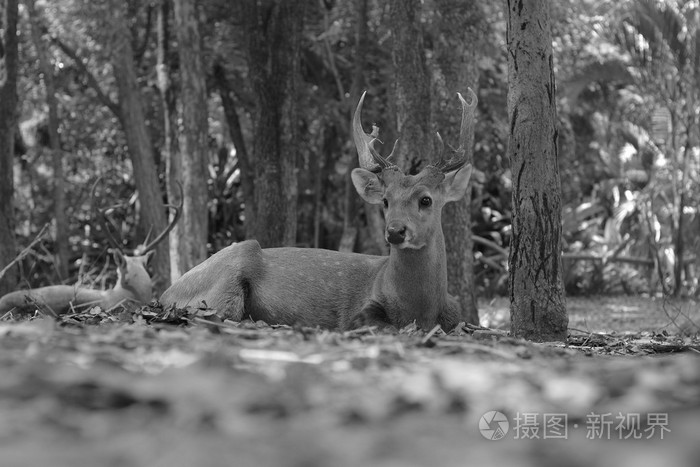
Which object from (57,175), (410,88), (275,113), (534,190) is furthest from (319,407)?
(57,175)

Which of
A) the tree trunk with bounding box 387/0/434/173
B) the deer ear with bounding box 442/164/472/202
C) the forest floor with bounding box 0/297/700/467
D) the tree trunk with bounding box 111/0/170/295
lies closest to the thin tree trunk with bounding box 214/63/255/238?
the tree trunk with bounding box 111/0/170/295

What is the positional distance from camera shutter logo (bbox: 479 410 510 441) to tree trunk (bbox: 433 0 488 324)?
691 cm

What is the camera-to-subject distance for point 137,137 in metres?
15.3

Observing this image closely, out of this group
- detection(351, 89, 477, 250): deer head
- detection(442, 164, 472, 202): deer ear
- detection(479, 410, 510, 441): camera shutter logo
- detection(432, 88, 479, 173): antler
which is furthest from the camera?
detection(442, 164, 472, 202): deer ear

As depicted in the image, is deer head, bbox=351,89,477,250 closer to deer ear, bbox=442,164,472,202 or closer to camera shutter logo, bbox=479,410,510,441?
deer ear, bbox=442,164,472,202

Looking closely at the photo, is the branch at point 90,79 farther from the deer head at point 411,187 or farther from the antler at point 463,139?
the antler at point 463,139

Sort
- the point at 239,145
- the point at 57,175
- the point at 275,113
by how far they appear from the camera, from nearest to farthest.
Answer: the point at 275,113
the point at 57,175
the point at 239,145

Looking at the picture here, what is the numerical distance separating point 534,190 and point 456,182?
1249mm

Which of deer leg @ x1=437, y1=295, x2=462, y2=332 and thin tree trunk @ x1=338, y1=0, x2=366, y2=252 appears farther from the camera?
thin tree trunk @ x1=338, y1=0, x2=366, y2=252

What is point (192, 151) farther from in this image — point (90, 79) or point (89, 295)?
point (90, 79)

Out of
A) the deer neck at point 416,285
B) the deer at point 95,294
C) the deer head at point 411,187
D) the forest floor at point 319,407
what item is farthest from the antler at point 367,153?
the forest floor at point 319,407

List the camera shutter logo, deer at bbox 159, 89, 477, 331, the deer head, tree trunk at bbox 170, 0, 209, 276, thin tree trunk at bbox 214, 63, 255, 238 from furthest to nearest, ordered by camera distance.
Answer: thin tree trunk at bbox 214, 63, 255, 238
tree trunk at bbox 170, 0, 209, 276
deer at bbox 159, 89, 477, 331
the deer head
the camera shutter logo

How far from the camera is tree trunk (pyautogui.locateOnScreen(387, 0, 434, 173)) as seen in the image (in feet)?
A: 31.3

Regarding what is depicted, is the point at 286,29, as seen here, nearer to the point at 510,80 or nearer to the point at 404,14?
the point at 404,14
